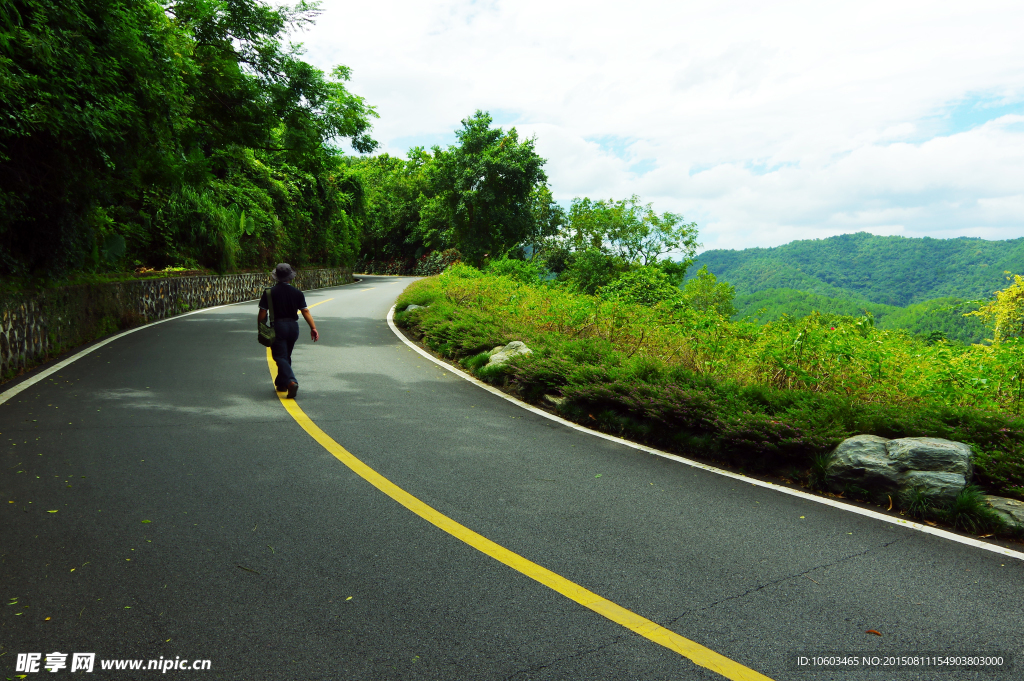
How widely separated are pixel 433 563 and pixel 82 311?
499 inches

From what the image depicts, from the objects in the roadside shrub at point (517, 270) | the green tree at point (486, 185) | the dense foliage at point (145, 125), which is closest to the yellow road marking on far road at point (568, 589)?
the dense foliage at point (145, 125)

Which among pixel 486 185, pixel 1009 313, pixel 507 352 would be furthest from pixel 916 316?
pixel 507 352

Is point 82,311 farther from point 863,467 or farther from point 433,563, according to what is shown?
point 863,467

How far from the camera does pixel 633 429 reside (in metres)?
7.20

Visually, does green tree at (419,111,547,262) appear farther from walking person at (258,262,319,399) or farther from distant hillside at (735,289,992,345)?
walking person at (258,262,319,399)

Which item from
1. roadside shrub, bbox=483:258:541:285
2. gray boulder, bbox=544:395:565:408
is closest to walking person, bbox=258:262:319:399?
gray boulder, bbox=544:395:565:408

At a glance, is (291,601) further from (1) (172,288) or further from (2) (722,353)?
(1) (172,288)

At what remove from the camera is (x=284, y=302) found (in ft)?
29.7

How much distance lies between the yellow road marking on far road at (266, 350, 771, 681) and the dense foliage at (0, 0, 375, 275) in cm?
652

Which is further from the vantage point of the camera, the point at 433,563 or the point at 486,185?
the point at 486,185

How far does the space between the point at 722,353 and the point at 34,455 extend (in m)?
8.70

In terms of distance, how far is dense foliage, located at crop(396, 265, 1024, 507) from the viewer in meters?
5.77

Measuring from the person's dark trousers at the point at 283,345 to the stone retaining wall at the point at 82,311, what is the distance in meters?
4.11

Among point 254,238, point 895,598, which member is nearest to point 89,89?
point 895,598
